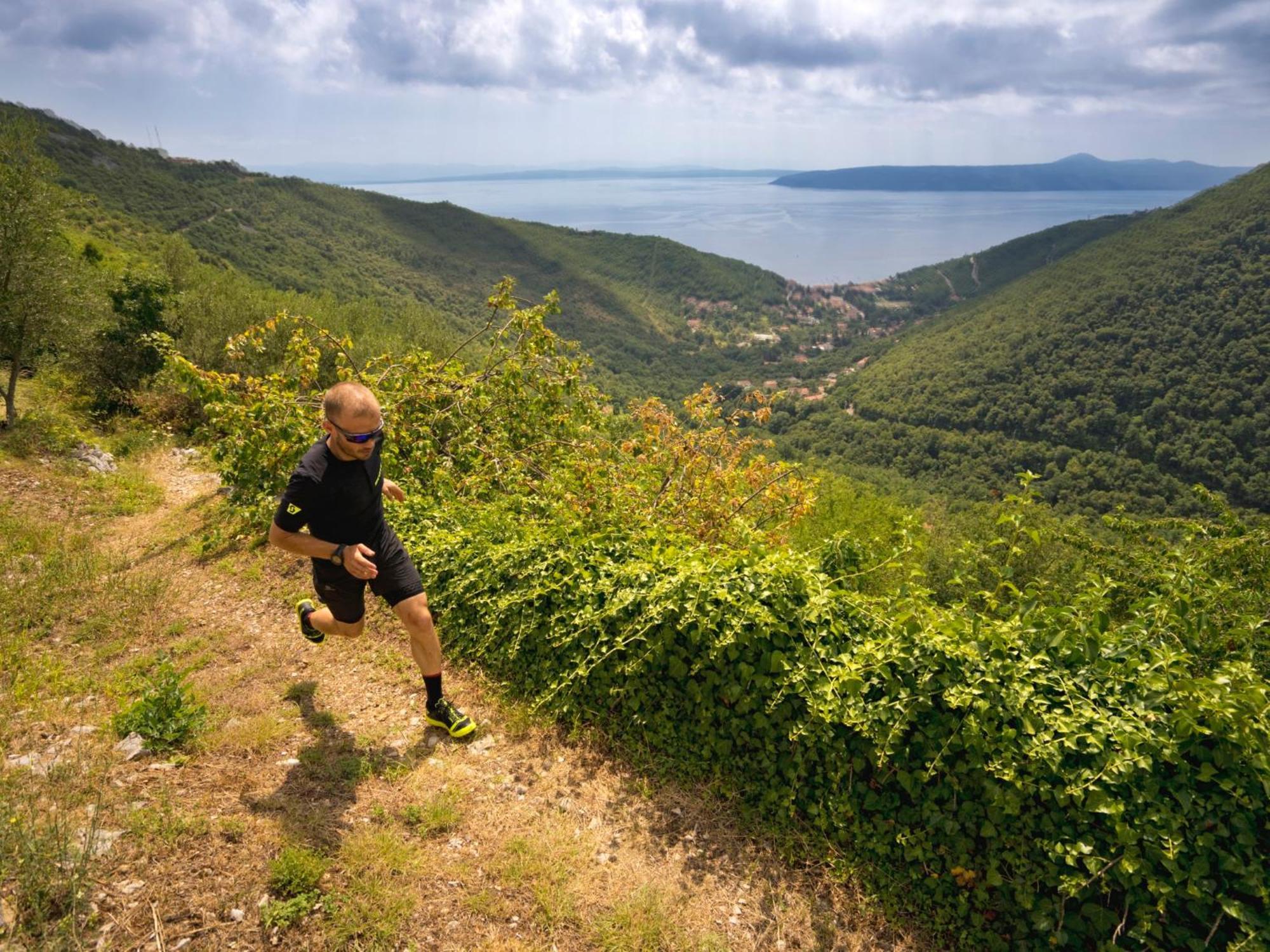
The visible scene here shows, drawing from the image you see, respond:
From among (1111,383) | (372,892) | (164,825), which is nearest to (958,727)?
(372,892)

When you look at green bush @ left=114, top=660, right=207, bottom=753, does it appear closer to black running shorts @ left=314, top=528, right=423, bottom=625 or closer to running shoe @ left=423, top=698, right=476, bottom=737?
black running shorts @ left=314, top=528, right=423, bottom=625

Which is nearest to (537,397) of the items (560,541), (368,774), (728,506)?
(728,506)

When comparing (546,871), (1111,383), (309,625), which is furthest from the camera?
(1111,383)

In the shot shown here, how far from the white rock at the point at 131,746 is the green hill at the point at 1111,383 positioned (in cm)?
6200

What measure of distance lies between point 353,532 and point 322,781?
145 centimetres

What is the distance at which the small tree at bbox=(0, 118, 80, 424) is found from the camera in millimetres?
11391

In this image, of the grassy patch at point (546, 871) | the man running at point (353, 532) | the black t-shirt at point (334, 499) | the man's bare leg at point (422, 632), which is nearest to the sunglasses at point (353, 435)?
the man running at point (353, 532)

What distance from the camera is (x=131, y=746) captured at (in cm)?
347

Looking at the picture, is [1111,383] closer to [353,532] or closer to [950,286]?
[353,532]

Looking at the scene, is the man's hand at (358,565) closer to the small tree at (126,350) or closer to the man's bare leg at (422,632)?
the man's bare leg at (422,632)

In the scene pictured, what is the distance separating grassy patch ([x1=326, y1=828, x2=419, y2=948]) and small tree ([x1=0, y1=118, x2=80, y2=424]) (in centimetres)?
1364

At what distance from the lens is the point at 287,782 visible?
135 inches

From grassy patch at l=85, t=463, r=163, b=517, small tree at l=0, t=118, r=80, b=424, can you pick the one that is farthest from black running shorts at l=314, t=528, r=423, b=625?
small tree at l=0, t=118, r=80, b=424

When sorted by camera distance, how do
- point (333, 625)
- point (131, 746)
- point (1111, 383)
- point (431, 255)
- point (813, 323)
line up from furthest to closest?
1. point (813, 323)
2. point (431, 255)
3. point (1111, 383)
4. point (333, 625)
5. point (131, 746)
